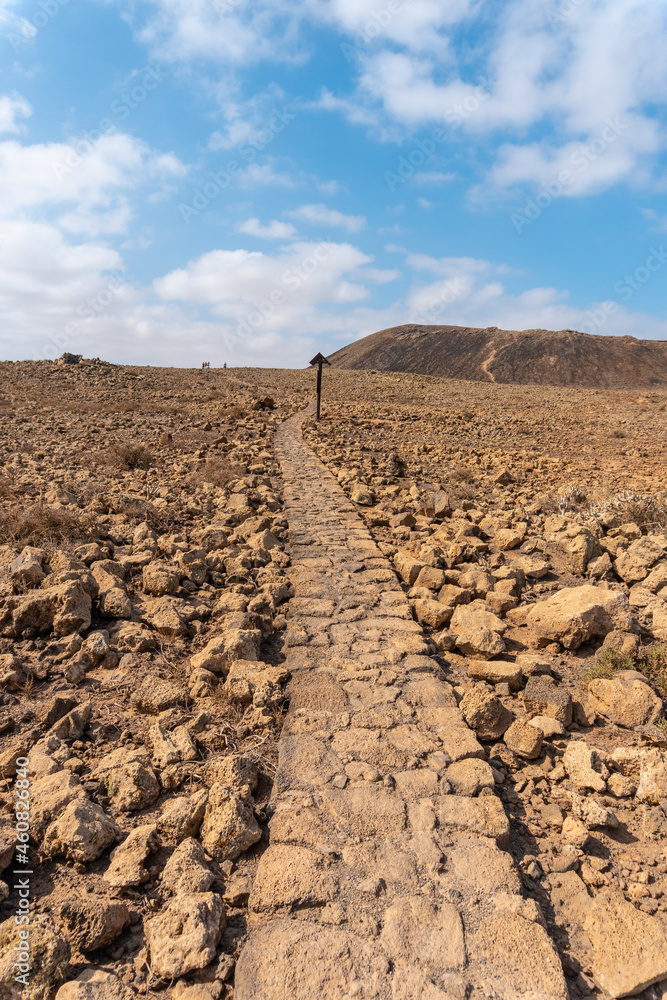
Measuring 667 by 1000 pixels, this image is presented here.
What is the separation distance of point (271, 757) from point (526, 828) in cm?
147

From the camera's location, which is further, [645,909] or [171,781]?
[171,781]

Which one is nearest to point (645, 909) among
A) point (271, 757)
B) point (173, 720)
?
point (271, 757)

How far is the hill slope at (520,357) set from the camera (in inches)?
2889

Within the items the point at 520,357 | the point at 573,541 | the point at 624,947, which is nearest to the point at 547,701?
the point at 624,947

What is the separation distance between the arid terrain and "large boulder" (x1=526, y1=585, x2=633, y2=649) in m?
0.02

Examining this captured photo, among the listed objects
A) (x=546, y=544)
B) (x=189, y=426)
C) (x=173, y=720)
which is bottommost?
(x=173, y=720)

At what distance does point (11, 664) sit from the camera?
11.6 ft

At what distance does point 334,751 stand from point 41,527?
4547 mm

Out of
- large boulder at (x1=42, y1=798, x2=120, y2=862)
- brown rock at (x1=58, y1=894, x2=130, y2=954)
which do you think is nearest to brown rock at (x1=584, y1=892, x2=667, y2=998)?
brown rock at (x1=58, y1=894, x2=130, y2=954)

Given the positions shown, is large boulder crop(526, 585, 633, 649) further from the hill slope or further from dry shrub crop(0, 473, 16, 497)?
the hill slope

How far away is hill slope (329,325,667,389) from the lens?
7338 cm

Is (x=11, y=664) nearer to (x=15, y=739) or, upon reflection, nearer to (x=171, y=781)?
(x=15, y=739)

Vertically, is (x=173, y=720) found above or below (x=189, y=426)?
below

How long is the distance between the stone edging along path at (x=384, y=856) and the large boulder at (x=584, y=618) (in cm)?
109
